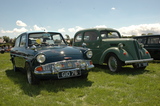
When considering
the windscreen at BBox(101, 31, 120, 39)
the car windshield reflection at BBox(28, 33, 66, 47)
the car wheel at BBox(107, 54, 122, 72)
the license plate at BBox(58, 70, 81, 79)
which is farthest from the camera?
the windscreen at BBox(101, 31, 120, 39)

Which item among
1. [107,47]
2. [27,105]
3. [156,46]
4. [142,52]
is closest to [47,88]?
[27,105]

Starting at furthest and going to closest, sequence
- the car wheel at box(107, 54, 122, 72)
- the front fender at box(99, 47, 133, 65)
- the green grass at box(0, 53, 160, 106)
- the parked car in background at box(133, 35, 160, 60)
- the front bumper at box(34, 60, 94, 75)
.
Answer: the parked car in background at box(133, 35, 160, 60) < the car wheel at box(107, 54, 122, 72) < the front fender at box(99, 47, 133, 65) < the front bumper at box(34, 60, 94, 75) < the green grass at box(0, 53, 160, 106)

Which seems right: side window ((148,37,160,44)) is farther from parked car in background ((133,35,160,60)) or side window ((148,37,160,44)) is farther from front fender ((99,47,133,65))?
front fender ((99,47,133,65))

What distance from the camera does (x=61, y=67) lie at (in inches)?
167

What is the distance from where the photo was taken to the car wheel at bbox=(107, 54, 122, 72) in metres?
6.08

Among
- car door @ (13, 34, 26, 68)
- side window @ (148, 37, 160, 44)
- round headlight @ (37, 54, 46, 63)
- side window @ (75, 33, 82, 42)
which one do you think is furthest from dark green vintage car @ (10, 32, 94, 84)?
side window @ (148, 37, 160, 44)

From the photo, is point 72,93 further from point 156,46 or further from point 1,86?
point 156,46

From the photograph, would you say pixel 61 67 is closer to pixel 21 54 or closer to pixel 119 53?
pixel 21 54

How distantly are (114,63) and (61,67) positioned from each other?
2.74 meters

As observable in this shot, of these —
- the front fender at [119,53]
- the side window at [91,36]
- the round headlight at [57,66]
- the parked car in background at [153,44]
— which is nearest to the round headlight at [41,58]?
the round headlight at [57,66]

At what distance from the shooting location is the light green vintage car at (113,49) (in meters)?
6.09

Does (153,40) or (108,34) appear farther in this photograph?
(153,40)

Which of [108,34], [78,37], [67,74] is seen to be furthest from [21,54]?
[108,34]

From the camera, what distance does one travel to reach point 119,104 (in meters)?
3.17
